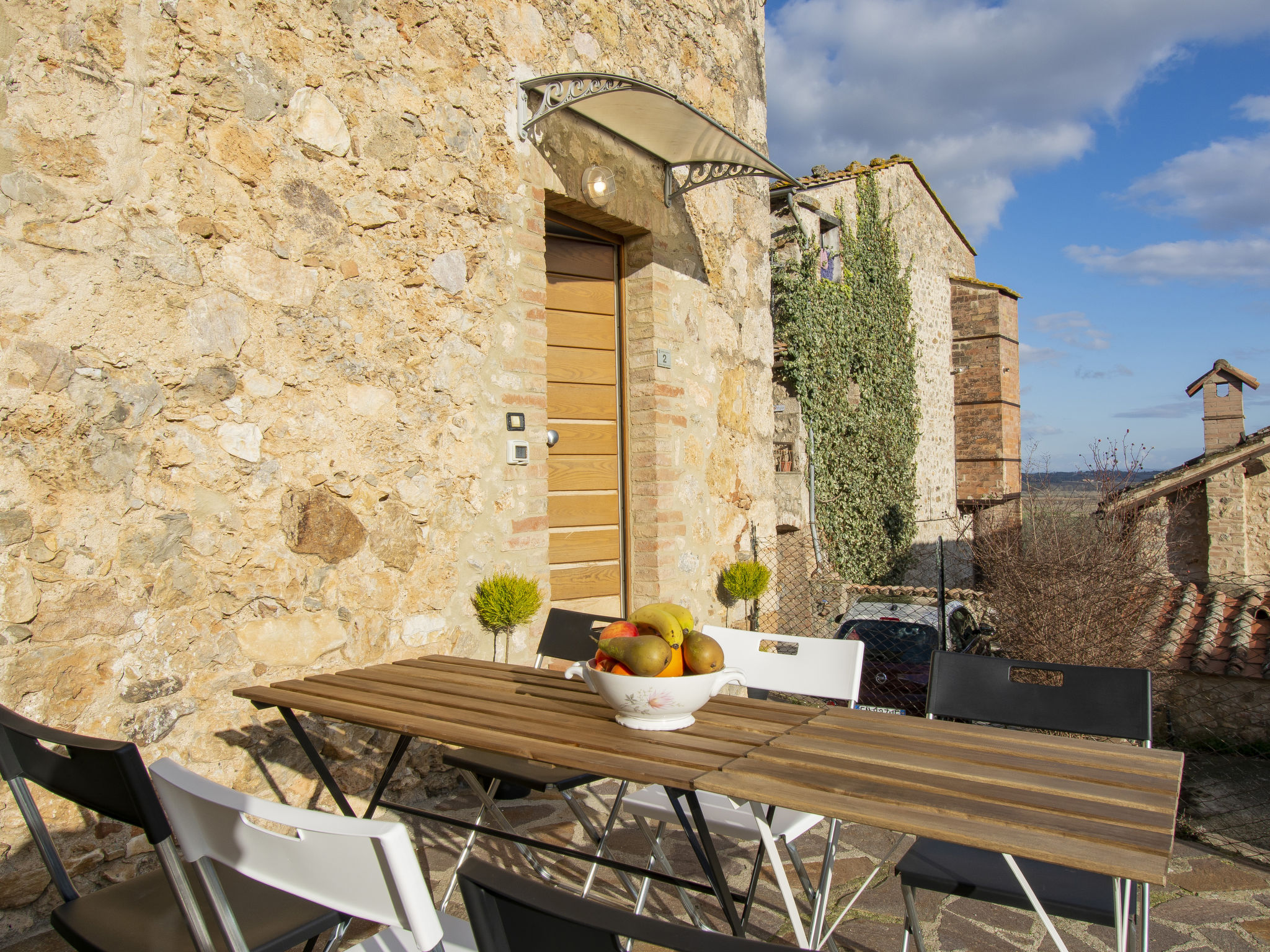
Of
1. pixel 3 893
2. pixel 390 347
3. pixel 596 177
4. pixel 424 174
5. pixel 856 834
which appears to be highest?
pixel 596 177

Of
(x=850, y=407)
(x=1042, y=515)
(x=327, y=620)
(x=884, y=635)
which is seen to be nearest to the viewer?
(x=327, y=620)

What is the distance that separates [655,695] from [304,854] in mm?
764

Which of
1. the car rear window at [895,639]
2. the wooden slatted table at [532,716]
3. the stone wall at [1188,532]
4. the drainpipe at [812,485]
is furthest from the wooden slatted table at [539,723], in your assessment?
the stone wall at [1188,532]

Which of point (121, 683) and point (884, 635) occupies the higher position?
point (121, 683)

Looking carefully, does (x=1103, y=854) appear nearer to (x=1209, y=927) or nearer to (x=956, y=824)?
(x=956, y=824)

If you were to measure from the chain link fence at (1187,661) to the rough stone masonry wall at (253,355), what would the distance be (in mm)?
2410

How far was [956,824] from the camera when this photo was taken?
4.13ft

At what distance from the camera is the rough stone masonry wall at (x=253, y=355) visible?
7.99ft

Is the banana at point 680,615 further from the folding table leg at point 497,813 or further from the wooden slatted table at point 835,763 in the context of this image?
the folding table leg at point 497,813

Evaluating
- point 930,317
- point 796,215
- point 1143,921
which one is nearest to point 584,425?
point 1143,921

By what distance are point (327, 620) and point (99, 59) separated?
74.4 inches

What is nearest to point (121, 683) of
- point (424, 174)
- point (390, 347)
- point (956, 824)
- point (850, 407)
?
point (390, 347)

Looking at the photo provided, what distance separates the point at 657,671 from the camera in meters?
1.71

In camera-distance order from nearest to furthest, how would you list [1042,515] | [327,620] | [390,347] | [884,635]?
[327,620] < [390,347] < [1042,515] < [884,635]
